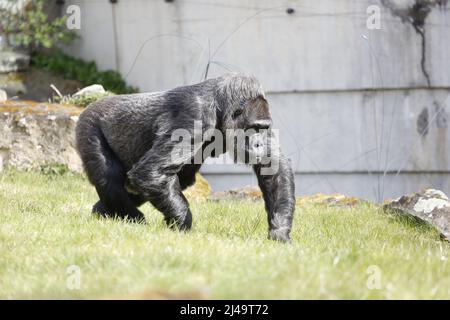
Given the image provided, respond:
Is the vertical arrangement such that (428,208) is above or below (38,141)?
below

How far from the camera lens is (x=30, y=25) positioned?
13.3 metres

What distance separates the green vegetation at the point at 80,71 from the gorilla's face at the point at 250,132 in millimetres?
7096

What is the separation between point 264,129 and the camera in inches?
240

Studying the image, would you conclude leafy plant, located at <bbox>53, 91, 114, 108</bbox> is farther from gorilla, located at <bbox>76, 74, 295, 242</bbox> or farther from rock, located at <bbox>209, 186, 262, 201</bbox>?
gorilla, located at <bbox>76, 74, 295, 242</bbox>

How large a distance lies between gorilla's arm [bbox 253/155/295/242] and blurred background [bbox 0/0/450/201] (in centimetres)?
572

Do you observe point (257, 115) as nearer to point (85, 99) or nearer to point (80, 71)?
point (85, 99)

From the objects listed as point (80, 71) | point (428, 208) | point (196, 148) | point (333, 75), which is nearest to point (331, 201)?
point (428, 208)

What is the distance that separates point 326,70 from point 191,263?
8.46 meters

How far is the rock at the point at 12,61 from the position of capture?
522 inches

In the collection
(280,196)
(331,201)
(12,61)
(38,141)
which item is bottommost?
(331,201)

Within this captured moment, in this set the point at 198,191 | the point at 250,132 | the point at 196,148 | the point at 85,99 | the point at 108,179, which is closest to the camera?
the point at 196,148

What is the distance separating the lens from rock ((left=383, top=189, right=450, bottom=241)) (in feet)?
25.4
